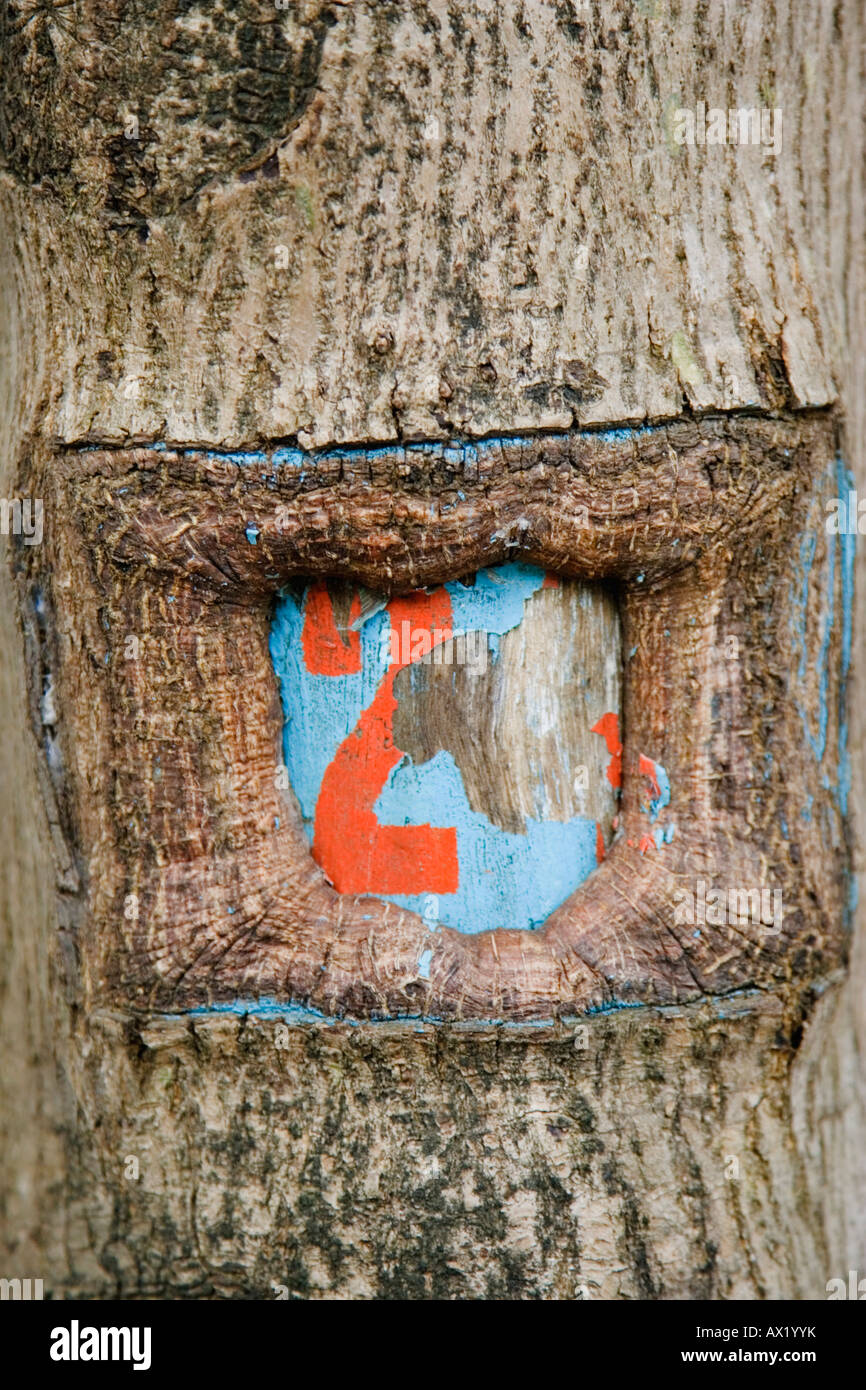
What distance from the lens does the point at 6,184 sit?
5.69ft

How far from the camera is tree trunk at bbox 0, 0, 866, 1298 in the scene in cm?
161

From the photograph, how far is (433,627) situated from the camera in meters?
1.81

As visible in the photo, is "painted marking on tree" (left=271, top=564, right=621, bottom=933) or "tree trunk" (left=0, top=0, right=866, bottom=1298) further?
"painted marking on tree" (left=271, top=564, right=621, bottom=933)

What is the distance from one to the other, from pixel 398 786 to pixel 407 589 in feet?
1.13

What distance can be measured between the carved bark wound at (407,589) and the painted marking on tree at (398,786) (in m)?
0.05

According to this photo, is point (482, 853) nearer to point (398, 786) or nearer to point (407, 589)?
point (398, 786)

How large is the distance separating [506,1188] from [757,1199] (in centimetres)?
44

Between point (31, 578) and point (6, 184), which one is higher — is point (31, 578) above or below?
below

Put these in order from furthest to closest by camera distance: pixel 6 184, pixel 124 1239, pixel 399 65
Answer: pixel 124 1239 < pixel 6 184 < pixel 399 65

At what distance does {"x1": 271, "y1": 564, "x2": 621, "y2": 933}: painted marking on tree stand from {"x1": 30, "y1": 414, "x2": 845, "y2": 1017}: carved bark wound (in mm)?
52

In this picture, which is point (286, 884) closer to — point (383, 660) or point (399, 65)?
point (383, 660)

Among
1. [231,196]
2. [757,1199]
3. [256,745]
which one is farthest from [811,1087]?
[231,196]

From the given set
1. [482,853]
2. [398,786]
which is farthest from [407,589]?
[482,853]

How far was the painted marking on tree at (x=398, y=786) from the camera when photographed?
182 centimetres
